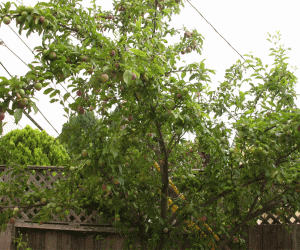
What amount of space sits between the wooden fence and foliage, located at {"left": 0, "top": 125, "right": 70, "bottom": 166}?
0.83 feet

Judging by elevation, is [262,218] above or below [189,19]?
below

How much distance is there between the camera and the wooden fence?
3.21m

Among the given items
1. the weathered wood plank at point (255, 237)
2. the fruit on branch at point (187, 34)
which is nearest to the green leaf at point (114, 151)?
the fruit on branch at point (187, 34)

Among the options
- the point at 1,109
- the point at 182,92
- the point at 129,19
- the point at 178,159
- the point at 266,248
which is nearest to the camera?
the point at 1,109

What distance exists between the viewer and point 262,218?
323 cm

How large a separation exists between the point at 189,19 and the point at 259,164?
3.42 meters

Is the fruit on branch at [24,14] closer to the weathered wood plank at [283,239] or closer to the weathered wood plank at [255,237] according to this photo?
the weathered wood plank at [255,237]

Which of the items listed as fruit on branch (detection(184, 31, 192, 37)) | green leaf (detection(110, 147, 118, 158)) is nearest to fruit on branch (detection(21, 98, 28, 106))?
green leaf (detection(110, 147, 118, 158))

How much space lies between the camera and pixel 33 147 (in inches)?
157

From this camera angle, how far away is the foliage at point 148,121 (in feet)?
5.04

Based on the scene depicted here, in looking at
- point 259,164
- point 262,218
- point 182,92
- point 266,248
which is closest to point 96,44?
point 182,92

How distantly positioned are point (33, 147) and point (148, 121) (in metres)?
2.67

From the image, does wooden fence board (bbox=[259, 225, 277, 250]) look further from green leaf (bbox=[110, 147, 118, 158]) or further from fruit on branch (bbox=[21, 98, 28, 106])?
fruit on branch (bbox=[21, 98, 28, 106])

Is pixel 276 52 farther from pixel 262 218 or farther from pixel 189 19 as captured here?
pixel 189 19
